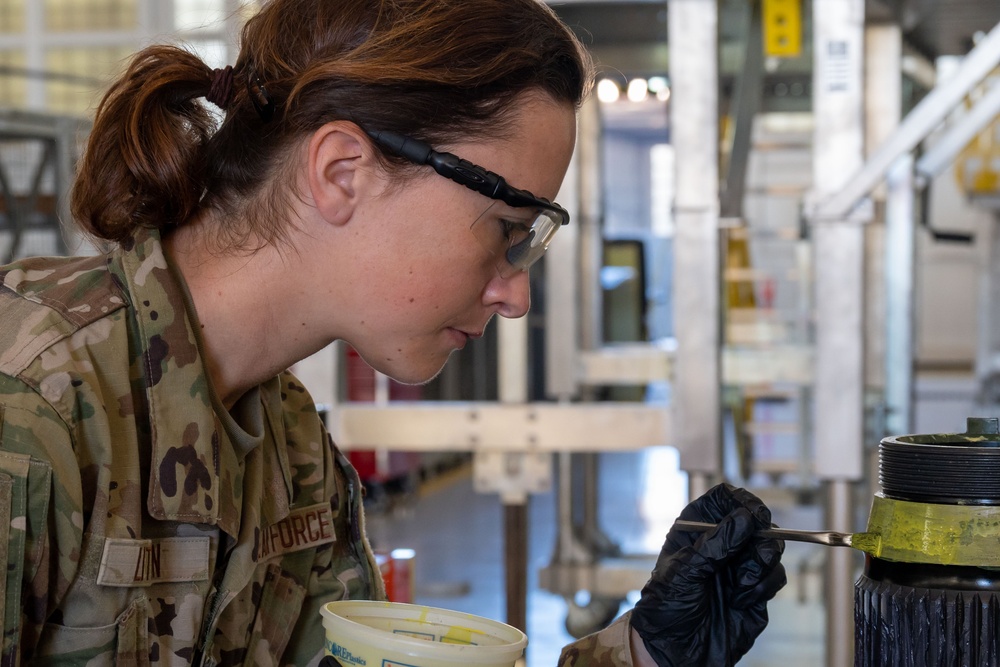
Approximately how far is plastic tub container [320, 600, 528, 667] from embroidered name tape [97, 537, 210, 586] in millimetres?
176

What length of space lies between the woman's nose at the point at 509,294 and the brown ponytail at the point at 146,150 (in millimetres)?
318

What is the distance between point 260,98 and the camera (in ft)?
3.54

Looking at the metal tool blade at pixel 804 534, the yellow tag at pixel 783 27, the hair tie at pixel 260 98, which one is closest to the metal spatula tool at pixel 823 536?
the metal tool blade at pixel 804 534

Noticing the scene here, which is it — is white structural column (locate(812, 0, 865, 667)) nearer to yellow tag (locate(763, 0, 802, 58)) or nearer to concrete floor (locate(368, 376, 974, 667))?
yellow tag (locate(763, 0, 802, 58))

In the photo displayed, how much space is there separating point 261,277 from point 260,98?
7.1 inches

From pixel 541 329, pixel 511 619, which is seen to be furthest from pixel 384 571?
pixel 541 329

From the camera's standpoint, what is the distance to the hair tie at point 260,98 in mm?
1079

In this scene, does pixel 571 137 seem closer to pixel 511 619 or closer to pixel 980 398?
pixel 511 619

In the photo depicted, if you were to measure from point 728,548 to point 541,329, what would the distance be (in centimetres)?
805

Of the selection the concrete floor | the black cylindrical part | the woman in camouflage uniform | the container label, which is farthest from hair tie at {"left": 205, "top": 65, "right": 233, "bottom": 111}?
the concrete floor

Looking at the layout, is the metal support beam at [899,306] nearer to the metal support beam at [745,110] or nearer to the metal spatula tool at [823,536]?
the metal support beam at [745,110]

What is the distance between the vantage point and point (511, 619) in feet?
10.6

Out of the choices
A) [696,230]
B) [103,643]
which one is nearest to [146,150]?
[103,643]

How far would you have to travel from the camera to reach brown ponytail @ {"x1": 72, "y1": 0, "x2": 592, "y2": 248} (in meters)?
1.05
